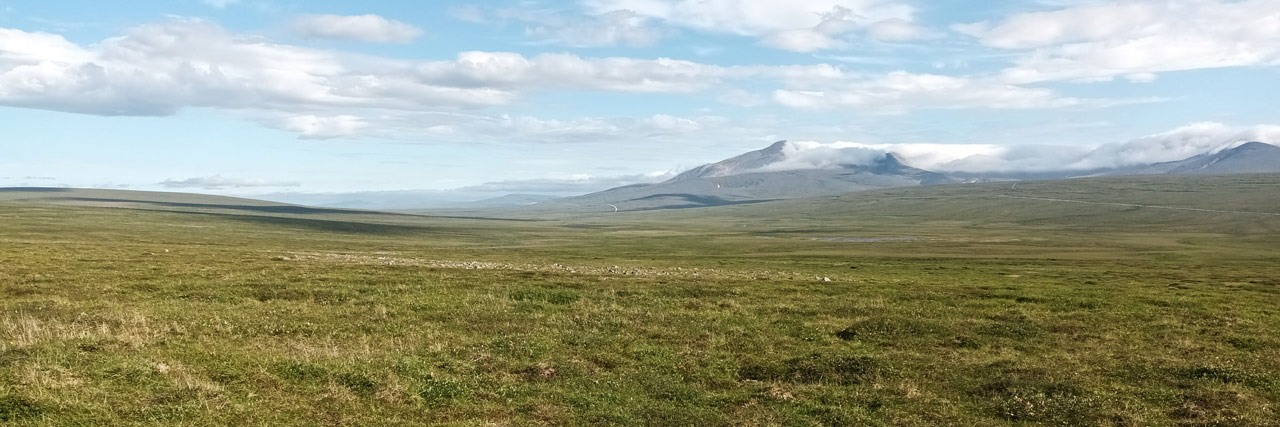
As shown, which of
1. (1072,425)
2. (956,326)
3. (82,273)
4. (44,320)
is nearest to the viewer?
(1072,425)

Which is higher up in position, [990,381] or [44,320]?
[44,320]

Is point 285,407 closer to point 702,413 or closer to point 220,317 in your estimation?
point 702,413

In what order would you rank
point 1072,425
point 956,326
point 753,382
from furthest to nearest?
point 956,326, point 753,382, point 1072,425

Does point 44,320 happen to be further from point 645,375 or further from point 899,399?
point 899,399

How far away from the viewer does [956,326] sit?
28.3 metres

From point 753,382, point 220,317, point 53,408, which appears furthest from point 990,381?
point 220,317

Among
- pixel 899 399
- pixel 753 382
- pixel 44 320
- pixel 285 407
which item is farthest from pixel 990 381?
pixel 44 320

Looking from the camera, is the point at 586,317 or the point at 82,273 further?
the point at 82,273

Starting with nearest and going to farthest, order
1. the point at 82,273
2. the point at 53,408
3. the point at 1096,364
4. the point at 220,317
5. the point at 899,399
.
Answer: the point at 53,408, the point at 899,399, the point at 1096,364, the point at 220,317, the point at 82,273

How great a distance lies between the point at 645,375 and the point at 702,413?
11.9 feet

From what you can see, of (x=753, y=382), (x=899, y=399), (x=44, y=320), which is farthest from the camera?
(x=44, y=320)

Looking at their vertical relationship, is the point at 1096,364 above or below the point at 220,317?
below

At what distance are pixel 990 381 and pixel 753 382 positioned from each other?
6.54m

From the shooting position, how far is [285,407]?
50.9 feet
